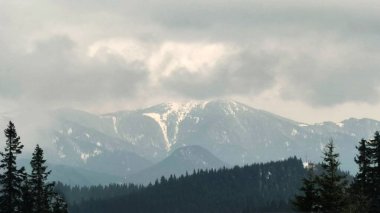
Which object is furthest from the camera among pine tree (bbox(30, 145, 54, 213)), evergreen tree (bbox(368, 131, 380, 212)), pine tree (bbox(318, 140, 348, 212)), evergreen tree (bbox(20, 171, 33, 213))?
evergreen tree (bbox(20, 171, 33, 213))

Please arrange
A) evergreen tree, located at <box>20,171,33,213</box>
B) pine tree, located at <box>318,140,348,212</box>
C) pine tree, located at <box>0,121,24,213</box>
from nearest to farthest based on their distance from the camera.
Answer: pine tree, located at <box>318,140,348,212</box>
pine tree, located at <box>0,121,24,213</box>
evergreen tree, located at <box>20,171,33,213</box>

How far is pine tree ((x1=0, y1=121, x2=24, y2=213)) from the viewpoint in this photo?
244 feet

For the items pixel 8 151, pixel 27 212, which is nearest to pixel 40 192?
pixel 27 212

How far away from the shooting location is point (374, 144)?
77.9 meters

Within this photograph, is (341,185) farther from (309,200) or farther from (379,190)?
(379,190)

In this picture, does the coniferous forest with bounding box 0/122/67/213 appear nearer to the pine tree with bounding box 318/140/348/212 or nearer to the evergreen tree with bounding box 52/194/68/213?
the evergreen tree with bounding box 52/194/68/213

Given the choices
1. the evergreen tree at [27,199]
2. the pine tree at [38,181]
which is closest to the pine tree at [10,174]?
the evergreen tree at [27,199]

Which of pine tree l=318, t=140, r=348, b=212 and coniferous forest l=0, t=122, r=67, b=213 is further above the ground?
coniferous forest l=0, t=122, r=67, b=213

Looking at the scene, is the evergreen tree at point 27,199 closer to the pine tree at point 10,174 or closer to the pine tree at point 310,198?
the pine tree at point 10,174

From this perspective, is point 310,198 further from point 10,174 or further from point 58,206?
point 58,206

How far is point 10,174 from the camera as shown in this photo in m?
75.2

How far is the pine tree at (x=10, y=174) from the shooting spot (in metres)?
74.4

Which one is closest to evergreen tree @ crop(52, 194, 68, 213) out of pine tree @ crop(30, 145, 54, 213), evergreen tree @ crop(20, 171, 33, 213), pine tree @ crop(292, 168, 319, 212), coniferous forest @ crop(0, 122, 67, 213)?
coniferous forest @ crop(0, 122, 67, 213)

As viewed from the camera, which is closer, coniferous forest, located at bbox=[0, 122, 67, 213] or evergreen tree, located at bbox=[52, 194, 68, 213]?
coniferous forest, located at bbox=[0, 122, 67, 213]
